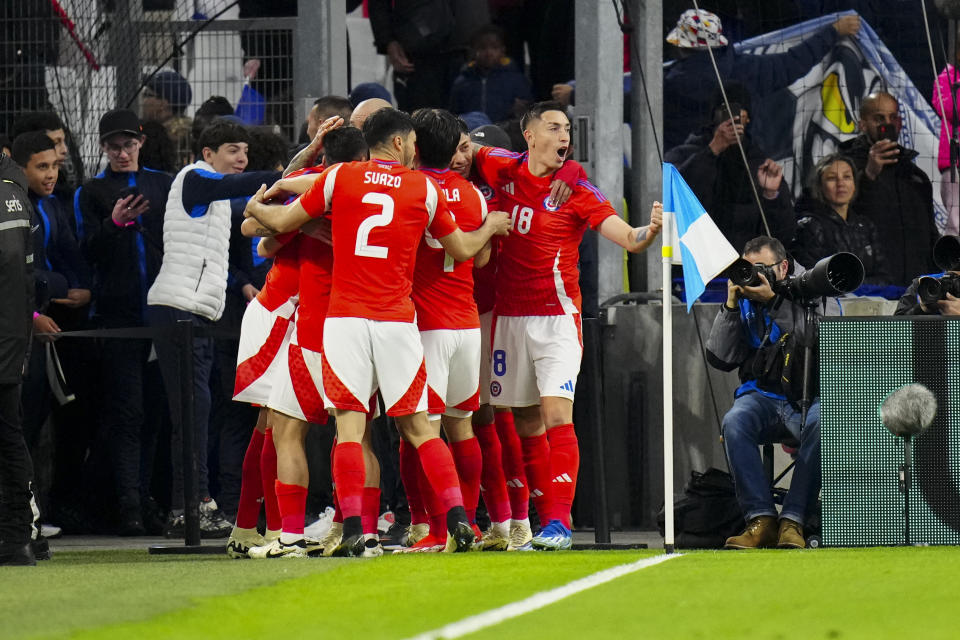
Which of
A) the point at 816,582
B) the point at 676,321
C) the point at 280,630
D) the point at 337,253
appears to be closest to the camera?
the point at 280,630

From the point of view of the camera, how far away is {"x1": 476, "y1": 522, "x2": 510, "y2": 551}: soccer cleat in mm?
8586

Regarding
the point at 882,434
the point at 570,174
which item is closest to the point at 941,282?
the point at 882,434

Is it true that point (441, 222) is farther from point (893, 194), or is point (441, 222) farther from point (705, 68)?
point (893, 194)

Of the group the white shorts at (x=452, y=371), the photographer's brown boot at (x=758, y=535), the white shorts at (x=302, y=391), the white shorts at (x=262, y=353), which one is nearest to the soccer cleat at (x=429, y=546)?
the white shorts at (x=452, y=371)

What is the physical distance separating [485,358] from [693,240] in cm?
150

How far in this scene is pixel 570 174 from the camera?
8.85m

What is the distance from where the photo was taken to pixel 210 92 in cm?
1222

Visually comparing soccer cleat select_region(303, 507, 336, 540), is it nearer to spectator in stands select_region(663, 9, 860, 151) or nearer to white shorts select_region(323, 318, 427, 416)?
white shorts select_region(323, 318, 427, 416)

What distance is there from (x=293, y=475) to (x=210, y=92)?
16.1ft

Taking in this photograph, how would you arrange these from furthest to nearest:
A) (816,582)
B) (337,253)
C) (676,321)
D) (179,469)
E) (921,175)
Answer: (921,175) < (676,321) < (179,469) < (337,253) < (816,582)

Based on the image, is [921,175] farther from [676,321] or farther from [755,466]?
[755,466]

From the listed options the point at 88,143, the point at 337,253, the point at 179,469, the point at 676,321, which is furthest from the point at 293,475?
the point at 88,143

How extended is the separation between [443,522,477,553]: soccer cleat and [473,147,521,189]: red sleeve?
1.96 m

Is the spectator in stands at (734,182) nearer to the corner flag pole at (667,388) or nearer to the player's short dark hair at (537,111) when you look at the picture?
the player's short dark hair at (537,111)
